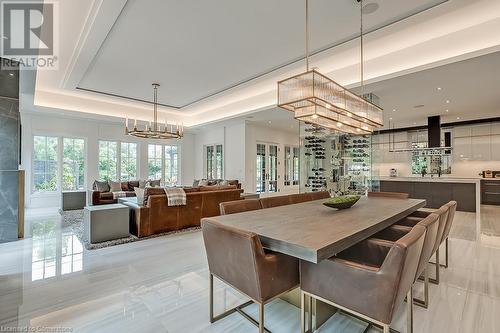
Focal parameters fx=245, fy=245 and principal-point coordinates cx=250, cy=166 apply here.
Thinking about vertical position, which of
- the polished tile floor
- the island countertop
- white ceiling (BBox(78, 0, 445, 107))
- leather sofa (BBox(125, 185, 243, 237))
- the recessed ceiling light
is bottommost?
the polished tile floor

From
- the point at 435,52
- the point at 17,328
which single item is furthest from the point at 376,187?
the point at 17,328

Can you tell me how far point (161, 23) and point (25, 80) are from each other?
11.6 ft

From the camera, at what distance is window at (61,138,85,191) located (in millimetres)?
7613

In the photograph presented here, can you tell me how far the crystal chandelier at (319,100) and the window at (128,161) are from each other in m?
7.57

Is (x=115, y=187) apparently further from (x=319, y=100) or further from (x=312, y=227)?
(x=312, y=227)

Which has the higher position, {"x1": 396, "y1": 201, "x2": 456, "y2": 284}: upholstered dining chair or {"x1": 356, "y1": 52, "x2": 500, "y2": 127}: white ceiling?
{"x1": 356, "y1": 52, "x2": 500, "y2": 127}: white ceiling

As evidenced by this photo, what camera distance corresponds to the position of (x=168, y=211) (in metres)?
4.53

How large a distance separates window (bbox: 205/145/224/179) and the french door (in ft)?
4.66

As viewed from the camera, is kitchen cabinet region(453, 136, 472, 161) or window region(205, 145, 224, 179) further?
window region(205, 145, 224, 179)

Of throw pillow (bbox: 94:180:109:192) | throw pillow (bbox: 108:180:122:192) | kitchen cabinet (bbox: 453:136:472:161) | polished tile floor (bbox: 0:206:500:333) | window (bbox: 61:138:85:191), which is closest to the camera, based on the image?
polished tile floor (bbox: 0:206:500:333)

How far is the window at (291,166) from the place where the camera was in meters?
10.1

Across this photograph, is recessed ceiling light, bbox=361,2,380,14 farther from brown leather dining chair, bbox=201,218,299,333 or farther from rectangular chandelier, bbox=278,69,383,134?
brown leather dining chair, bbox=201,218,299,333

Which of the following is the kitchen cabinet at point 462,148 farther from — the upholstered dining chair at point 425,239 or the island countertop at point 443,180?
the upholstered dining chair at point 425,239

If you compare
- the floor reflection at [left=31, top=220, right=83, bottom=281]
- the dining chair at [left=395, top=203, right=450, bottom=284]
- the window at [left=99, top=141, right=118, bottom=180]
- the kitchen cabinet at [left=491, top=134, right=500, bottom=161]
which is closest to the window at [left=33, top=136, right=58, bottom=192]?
the window at [left=99, top=141, right=118, bottom=180]
